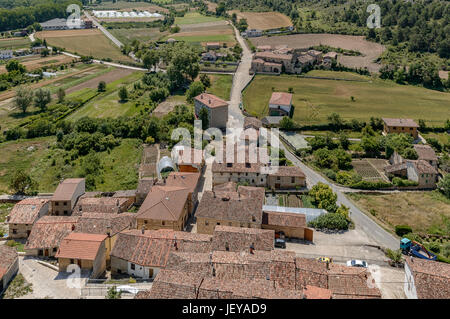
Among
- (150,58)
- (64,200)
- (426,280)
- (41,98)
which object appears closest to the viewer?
(426,280)

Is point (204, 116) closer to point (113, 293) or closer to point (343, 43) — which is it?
point (113, 293)

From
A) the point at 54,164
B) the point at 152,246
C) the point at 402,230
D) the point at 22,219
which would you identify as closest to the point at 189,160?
the point at 152,246

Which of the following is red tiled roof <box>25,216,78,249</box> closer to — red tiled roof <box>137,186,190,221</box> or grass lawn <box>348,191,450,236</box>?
red tiled roof <box>137,186,190,221</box>

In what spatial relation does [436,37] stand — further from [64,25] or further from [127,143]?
[64,25]

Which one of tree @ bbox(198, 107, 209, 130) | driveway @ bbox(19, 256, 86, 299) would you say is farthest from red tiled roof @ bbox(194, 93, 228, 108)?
driveway @ bbox(19, 256, 86, 299)
